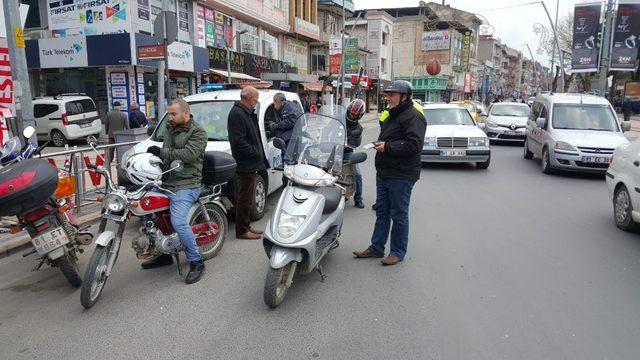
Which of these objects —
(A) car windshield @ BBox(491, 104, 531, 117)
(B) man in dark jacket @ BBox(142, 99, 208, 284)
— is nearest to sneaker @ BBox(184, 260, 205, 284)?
(B) man in dark jacket @ BBox(142, 99, 208, 284)

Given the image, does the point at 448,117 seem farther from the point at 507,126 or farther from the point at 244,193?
the point at 244,193

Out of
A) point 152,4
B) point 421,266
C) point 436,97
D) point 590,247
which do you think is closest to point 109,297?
point 421,266

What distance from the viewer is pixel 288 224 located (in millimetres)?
4086

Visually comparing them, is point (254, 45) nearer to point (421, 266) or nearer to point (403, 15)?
point (421, 266)

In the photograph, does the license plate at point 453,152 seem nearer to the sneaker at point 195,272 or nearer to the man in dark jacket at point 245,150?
the man in dark jacket at point 245,150

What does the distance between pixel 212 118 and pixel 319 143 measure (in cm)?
286

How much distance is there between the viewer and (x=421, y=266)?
5012 millimetres

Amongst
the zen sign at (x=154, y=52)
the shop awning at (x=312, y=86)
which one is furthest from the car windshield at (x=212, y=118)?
the shop awning at (x=312, y=86)

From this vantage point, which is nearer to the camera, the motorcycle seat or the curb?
the motorcycle seat

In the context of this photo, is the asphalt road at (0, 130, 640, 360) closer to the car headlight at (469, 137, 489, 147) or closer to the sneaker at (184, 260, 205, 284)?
the sneaker at (184, 260, 205, 284)

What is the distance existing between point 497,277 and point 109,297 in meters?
3.73

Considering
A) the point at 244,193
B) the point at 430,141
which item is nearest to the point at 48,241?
the point at 244,193

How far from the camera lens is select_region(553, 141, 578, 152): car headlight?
10.1 metres

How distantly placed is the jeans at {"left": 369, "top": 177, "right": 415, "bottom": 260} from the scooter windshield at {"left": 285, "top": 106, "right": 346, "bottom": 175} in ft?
1.87
